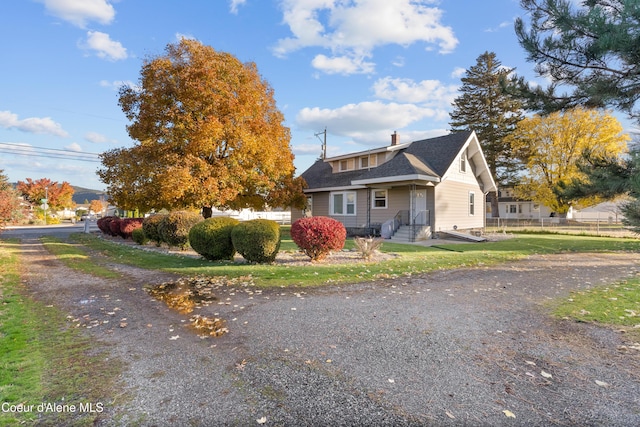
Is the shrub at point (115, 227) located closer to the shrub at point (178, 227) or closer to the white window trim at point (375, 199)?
the shrub at point (178, 227)

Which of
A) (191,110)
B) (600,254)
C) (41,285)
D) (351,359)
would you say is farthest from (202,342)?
(600,254)

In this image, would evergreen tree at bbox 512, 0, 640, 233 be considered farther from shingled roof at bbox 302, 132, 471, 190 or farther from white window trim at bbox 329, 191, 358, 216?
white window trim at bbox 329, 191, 358, 216

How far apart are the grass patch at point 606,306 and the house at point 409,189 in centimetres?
1066

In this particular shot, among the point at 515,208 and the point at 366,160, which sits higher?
the point at 366,160

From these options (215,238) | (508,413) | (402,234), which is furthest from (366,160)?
(508,413)

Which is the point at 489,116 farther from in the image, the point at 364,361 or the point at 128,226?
the point at 364,361

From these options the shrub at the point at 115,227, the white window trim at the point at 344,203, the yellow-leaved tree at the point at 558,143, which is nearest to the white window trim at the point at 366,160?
the white window trim at the point at 344,203

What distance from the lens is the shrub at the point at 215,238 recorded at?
34.5 feet

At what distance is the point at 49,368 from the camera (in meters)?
3.47

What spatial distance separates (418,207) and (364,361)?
53.6 ft

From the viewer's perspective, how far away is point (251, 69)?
55.9 ft

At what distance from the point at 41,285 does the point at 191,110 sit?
32.5 feet

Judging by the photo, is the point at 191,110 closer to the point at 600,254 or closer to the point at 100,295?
the point at 100,295

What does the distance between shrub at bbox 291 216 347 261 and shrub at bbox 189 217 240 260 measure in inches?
82.7
